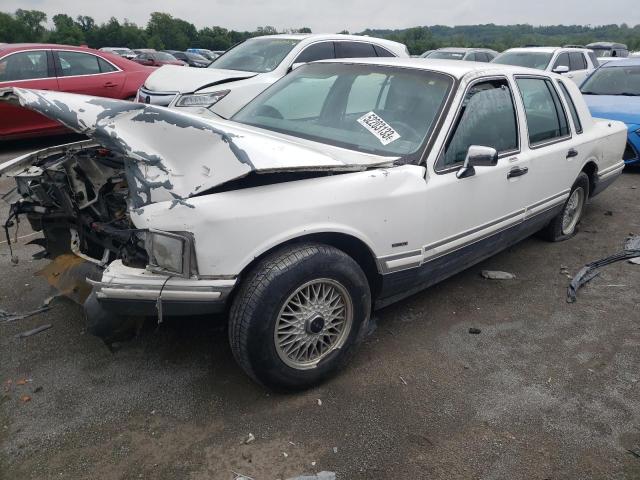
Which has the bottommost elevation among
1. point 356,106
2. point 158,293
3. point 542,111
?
point 158,293

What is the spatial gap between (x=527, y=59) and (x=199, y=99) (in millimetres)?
7816

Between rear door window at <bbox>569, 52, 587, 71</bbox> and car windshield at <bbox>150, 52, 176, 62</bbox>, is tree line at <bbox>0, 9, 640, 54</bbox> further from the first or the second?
rear door window at <bbox>569, 52, 587, 71</bbox>

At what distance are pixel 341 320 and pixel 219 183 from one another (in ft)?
3.50

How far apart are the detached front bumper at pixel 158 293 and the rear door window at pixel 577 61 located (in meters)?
11.7

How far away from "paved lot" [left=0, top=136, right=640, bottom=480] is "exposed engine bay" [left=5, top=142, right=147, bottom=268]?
2.02 ft

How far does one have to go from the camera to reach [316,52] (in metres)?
7.37

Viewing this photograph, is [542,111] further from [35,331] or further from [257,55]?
[257,55]

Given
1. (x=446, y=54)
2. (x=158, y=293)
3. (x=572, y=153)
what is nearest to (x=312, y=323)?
(x=158, y=293)

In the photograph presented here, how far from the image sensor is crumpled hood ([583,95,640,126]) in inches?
277

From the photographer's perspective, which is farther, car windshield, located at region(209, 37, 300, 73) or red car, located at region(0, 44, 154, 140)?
red car, located at region(0, 44, 154, 140)

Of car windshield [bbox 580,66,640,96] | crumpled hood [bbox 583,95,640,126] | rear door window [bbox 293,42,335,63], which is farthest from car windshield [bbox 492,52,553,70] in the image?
rear door window [bbox 293,42,335,63]

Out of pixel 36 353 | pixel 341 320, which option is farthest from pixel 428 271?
pixel 36 353

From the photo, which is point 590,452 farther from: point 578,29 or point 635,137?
point 578,29

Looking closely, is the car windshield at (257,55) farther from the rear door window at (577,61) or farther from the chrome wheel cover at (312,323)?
the rear door window at (577,61)
